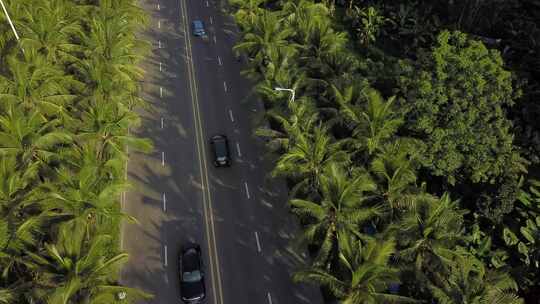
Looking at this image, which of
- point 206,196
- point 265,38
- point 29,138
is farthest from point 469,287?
point 29,138

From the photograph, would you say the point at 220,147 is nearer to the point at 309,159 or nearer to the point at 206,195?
the point at 206,195

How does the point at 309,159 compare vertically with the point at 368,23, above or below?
below

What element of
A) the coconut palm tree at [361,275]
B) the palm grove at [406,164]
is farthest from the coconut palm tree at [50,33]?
the coconut palm tree at [361,275]

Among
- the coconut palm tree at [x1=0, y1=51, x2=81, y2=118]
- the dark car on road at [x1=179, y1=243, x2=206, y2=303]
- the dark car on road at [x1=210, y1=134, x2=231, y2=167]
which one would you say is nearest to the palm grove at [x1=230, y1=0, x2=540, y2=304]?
the dark car on road at [x1=210, y1=134, x2=231, y2=167]

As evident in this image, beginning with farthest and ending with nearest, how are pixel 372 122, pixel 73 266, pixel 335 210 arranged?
pixel 372 122 < pixel 335 210 < pixel 73 266

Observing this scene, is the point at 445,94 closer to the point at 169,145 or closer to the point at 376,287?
the point at 376,287

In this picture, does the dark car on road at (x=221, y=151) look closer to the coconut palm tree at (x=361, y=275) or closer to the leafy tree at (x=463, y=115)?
the leafy tree at (x=463, y=115)

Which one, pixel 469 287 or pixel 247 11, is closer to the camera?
pixel 469 287
